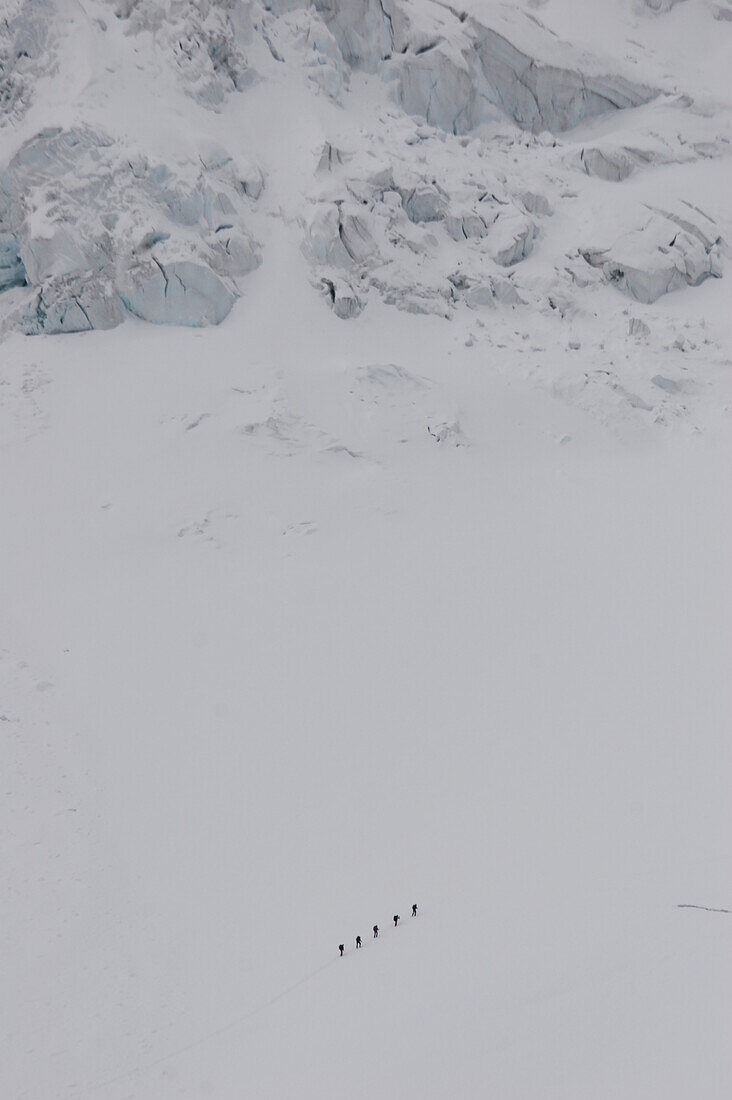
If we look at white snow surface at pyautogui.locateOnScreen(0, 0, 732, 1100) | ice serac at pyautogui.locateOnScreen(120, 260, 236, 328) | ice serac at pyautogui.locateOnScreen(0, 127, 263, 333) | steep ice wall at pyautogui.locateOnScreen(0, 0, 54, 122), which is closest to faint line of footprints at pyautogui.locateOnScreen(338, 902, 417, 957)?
white snow surface at pyautogui.locateOnScreen(0, 0, 732, 1100)

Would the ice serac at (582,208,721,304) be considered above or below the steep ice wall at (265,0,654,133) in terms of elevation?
below

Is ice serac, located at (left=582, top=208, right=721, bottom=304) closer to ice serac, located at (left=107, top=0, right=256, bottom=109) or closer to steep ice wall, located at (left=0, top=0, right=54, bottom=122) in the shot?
ice serac, located at (left=107, top=0, right=256, bottom=109)

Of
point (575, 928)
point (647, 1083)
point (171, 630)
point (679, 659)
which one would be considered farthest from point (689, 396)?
point (647, 1083)

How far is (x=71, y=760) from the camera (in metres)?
23.7

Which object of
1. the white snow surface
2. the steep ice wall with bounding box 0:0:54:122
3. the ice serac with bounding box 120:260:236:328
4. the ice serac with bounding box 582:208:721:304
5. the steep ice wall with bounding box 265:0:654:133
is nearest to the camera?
the white snow surface

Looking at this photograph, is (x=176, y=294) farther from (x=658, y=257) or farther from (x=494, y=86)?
(x=494, y=86)

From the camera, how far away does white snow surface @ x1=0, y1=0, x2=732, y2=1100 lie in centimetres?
1512

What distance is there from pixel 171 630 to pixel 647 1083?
23196mm

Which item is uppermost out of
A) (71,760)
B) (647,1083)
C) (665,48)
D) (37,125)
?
(665,48)

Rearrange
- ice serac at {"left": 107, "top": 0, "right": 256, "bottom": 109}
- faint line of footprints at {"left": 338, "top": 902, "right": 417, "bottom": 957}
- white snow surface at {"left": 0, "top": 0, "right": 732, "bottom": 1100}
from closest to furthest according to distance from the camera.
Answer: white snow surface at {"left": 0, "top": 0, "right": 732, "bottom": 1100}
faint line of footprints at {"left": 338, "top": 902, "right": 417, "bottom": 957}
ice serac at {"left": 107, "top": 0, "right": 256, "bottom": 109}

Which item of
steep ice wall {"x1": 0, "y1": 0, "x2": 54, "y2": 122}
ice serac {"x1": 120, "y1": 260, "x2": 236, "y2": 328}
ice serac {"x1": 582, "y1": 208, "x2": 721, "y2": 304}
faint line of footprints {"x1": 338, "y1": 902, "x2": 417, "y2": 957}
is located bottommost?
faint line of footprints {"x1": 338, "y1": 902, "x2": 417, "y2": 957}

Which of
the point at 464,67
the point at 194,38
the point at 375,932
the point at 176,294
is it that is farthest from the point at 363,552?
the point at 464,67

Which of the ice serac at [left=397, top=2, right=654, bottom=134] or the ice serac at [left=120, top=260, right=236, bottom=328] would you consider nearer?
the ice serac at [left=120, top=260, right=236, bottom=328]

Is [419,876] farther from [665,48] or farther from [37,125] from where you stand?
[665,48]
